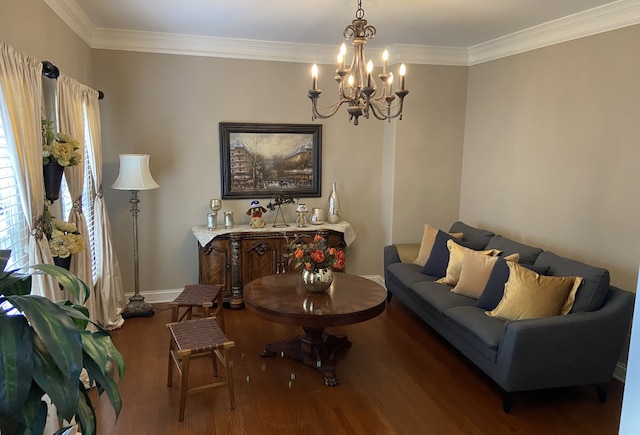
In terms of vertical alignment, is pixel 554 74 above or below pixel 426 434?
above

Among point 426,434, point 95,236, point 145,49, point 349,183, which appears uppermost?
point 145,49

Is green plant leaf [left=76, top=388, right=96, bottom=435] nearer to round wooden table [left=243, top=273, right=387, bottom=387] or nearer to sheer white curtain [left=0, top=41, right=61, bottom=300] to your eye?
sheer white curtain [left=0, top=41, right=61, bottom=300]

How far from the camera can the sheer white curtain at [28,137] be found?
2219 millimetres

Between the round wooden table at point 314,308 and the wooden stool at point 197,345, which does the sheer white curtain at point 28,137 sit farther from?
the round wooden table at point 314,308

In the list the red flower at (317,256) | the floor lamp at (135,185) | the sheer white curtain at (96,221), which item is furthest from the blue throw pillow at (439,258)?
the sheer white curtain at (96,221)

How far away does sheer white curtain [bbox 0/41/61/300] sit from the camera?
7.28 ft

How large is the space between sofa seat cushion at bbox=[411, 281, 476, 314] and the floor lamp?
8.65 ft

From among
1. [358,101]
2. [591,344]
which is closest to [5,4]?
[358,101]

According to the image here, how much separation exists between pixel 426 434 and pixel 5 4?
3328 mm

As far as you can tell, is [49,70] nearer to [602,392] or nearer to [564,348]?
[564,348]

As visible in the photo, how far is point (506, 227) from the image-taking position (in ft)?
14.9

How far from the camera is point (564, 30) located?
3742 mm

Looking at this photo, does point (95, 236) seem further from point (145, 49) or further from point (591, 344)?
point (591, 344)

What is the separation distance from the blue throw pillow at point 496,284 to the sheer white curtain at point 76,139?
9.81 ft
